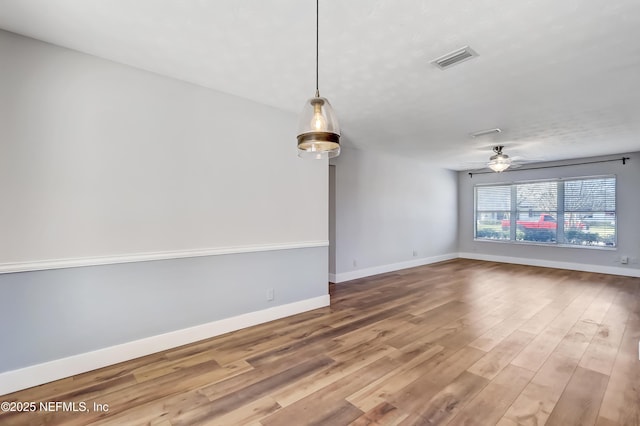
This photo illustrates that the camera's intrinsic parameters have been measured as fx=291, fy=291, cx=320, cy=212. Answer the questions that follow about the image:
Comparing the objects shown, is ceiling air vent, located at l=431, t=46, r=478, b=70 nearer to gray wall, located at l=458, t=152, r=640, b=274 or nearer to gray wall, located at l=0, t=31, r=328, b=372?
gray wall, located at l=0, t=31, r=328, b=372

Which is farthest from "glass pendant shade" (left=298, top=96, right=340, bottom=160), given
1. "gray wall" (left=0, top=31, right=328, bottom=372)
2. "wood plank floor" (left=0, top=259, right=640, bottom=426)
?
"wood plank floor" (left=0, top=259, right=640, bottom=426)

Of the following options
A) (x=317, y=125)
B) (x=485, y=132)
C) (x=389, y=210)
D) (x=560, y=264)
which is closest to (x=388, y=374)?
(x=317, y=125)

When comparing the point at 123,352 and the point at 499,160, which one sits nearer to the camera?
the point at 123,352

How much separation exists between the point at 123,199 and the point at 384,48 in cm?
252

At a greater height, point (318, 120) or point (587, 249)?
Answer: point (318, 120)

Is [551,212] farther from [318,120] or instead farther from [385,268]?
[318,120]

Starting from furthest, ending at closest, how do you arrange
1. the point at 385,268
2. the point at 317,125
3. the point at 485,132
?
the point at 385,268, the point at 485,132, the point at 317,125

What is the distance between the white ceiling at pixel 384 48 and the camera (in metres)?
1.84

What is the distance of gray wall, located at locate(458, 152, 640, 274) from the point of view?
5.84m

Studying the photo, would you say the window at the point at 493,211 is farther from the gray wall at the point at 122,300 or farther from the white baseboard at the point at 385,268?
the gray wall at the point at 122,300

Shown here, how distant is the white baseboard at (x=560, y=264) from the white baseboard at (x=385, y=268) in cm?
80

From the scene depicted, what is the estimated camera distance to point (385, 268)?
6.27m

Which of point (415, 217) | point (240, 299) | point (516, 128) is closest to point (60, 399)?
point (240, 299)

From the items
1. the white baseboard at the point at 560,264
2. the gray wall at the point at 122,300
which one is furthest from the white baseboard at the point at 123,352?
the white baseboard at the point at 560,264
